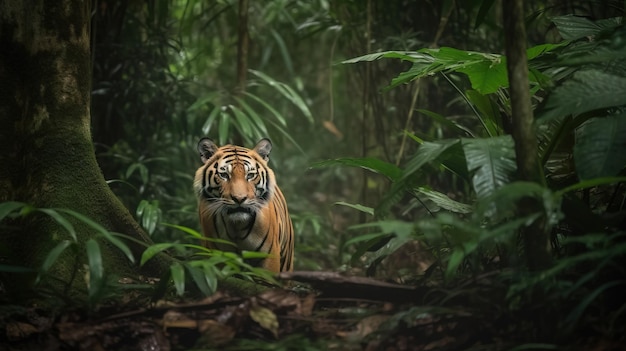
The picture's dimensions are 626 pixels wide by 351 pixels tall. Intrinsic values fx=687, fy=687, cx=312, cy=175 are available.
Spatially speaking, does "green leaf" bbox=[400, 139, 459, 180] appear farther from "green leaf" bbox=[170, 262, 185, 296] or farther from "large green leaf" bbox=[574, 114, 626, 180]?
"green leaf" bbox=[170, 262, 185, 296]

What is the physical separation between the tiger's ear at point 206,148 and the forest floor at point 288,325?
70.7 inches

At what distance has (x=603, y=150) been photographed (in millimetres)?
2811

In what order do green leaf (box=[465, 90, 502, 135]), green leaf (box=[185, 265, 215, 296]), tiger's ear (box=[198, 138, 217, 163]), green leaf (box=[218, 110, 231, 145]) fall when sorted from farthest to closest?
green leaf (box=[218, 110, 231, 145]), tiger's ear (box=[198, 138, 217, 163]), green leaf (box=[465, 90, 502, 135]), green leaf (box=[185, 265, 215, 296])

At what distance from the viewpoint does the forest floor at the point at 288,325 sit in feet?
9.08

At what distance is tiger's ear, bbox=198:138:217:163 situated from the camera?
469 cm

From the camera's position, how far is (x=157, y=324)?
289 cm

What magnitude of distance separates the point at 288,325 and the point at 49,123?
1752mm

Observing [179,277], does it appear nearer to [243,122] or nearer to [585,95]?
[585,95]

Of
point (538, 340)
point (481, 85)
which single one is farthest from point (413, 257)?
point (538, 340)

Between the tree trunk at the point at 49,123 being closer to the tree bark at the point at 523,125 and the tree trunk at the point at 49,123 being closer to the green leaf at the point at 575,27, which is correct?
the tree bark at the point at 523,125

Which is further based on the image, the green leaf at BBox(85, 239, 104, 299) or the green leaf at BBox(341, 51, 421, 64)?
the green leaf at BBox(341, 51, 421, 64)

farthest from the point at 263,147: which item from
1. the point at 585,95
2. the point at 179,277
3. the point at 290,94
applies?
the point at 585,95

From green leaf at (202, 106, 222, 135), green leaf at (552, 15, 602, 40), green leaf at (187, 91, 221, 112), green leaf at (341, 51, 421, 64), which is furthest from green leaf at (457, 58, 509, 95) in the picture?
green leaf at (187, 91, 221, 112)

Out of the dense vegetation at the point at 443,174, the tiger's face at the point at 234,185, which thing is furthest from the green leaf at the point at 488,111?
the tiger's face at the point at 234,185
